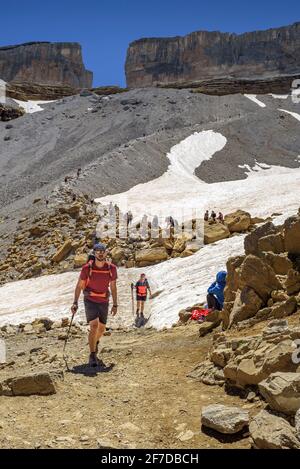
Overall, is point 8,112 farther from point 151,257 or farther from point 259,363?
point 259,363

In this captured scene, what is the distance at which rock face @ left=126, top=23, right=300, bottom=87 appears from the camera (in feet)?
432

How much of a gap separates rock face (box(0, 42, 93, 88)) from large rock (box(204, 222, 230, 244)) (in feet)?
436

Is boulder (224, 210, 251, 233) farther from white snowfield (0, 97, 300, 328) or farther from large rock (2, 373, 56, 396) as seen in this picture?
large rock (2, 373, 56, 396)

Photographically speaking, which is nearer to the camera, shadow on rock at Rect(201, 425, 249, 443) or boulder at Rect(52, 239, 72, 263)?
shadow on rock at Rect(201, 425, 249, 443)

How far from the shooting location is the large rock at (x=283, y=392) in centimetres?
450

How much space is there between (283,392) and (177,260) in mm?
12530

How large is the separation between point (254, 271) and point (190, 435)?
11.5 ft

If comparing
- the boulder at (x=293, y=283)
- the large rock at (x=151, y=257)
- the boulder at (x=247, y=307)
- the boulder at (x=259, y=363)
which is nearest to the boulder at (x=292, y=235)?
the boulder at (x=293, y=283)

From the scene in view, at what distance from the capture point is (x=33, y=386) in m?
6.23

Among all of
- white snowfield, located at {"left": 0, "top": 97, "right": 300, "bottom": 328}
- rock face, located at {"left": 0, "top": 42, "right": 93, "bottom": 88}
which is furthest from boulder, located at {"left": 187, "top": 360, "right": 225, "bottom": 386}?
rock face, located at {"left": 0, "top": 42, "right": 93, "bottom": 88}

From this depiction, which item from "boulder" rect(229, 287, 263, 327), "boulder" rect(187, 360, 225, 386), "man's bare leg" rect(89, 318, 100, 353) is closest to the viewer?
"boulder" rect(187, 360, 225, 386)

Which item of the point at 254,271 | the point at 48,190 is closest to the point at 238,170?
the point at 48,190

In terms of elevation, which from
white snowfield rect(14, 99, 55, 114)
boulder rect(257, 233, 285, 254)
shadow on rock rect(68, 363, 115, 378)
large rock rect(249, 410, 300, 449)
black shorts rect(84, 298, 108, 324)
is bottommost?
shadow on rock rect(68, 363, 115, 378)

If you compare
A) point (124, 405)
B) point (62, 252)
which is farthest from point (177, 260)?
point (124, 405)
